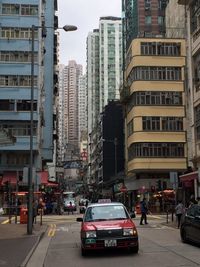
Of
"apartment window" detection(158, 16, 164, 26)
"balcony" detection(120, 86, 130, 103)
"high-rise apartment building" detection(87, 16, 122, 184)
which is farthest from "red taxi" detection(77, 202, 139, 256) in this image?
"high-rise apartment building" detection(87, 16, 122, 184)

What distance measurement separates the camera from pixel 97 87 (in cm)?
16000

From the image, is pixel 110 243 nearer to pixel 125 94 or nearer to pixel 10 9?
pixel 10 9

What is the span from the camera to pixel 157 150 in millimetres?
65062

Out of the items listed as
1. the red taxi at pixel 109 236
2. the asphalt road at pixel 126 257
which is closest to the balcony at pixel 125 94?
the asphalt road at pixel 126 257

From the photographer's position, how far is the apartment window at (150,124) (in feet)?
214

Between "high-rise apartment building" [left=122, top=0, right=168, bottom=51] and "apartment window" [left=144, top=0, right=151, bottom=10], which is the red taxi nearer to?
"high-rise apartment building" [left=122, top=0, right=168, bottom=51]

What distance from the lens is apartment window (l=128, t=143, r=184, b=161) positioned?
212 ft

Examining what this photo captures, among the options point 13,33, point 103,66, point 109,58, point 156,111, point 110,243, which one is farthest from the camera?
point 109,58

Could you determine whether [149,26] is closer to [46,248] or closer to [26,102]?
[26,102]

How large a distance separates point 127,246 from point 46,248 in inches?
168

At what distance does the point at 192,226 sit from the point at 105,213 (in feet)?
10.4

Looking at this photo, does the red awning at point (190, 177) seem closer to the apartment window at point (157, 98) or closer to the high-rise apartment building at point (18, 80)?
the high-rise apartment building at point (18, 80)

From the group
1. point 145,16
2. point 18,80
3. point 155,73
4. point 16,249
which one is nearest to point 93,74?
point 145,16

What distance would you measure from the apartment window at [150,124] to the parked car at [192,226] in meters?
46.8
